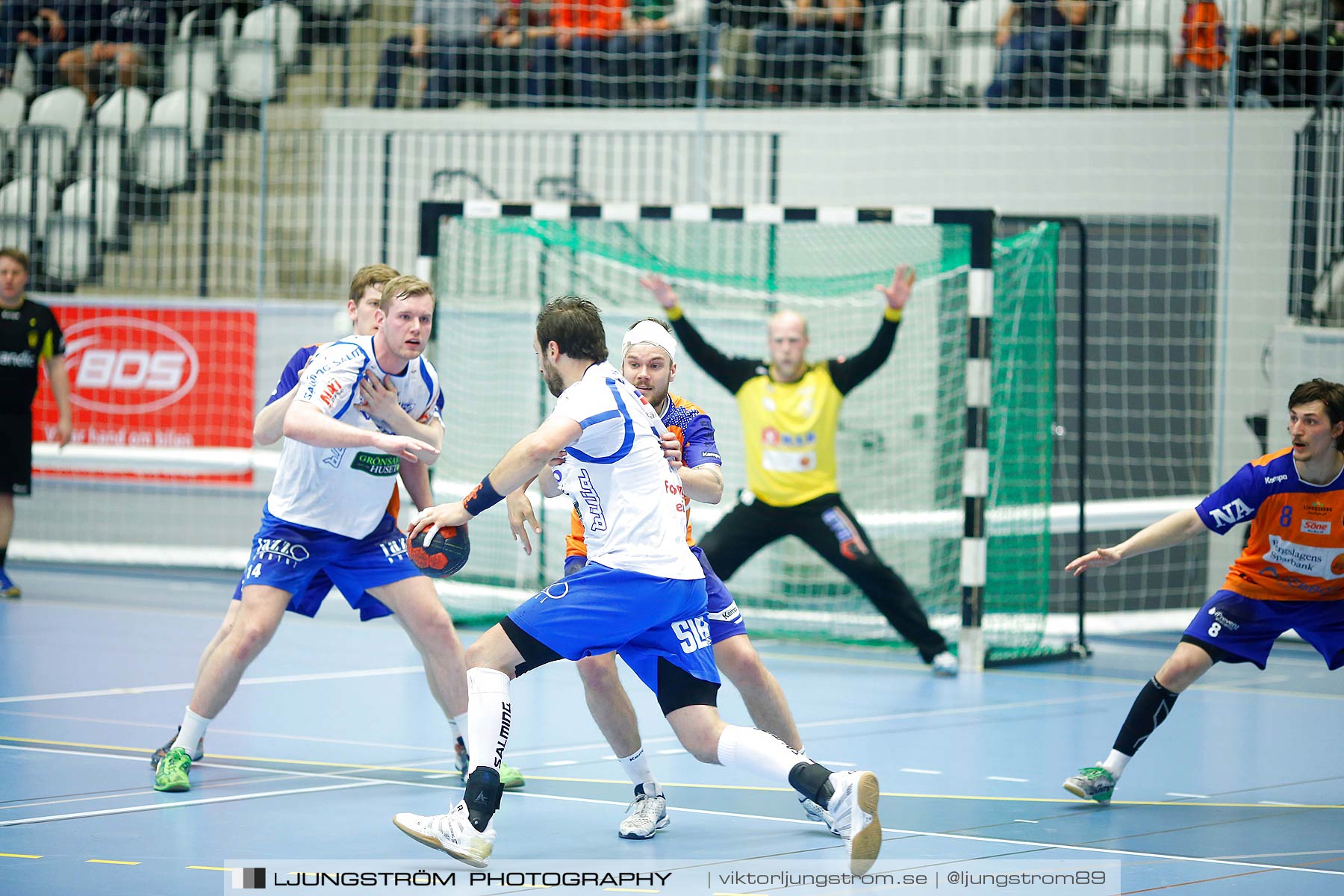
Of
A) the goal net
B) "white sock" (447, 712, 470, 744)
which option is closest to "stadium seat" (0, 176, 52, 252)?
the goal net

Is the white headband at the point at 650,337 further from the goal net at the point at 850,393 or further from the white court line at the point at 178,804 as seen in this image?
the goal net at the point at 850,393

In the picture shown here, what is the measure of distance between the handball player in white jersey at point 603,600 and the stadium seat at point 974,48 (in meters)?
9.78

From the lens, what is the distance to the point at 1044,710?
29.1 ft

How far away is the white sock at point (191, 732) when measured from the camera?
253 inches

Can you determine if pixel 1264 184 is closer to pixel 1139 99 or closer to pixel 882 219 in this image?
pixel 1139 99

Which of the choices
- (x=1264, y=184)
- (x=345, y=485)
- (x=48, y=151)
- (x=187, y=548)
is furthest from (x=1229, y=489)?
(x=48, y=151)

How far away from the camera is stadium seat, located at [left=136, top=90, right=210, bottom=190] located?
656 inches

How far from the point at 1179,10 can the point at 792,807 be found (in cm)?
967

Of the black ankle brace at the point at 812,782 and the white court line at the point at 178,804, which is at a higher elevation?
the black ankle brace at the point at 812,782

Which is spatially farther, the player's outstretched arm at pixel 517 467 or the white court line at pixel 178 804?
the white court line at pixel 178 804

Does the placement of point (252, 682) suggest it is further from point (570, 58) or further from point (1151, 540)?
point (570, 58)

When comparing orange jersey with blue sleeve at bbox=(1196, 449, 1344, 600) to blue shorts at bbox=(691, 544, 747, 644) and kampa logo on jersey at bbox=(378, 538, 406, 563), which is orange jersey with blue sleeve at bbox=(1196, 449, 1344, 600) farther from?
kampa logo on jersey at bbox=(378, 538, 406, 563)

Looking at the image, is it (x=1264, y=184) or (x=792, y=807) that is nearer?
(x=792, y=807)

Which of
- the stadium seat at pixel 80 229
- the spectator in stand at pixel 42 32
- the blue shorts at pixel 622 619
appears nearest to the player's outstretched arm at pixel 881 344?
the blue shorts at pixel 622 619
